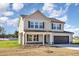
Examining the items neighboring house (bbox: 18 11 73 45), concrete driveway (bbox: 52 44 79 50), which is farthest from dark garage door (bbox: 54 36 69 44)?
concrete driveway (bbox: 52 44 79 50)

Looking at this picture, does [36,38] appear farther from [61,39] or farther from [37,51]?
[61,39]

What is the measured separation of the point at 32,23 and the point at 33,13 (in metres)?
0.37

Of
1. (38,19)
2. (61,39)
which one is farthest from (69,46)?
(38,19)

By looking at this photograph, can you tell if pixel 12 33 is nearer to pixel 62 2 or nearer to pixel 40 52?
pixel 40 52

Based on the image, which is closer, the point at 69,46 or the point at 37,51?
the point at 37,51

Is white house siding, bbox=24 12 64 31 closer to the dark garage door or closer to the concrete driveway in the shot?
the dark garage door

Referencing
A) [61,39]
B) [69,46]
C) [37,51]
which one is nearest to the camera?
[37,51]

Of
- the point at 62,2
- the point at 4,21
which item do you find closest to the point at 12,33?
the point at 4,21

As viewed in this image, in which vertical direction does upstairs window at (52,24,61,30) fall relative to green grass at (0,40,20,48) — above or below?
above

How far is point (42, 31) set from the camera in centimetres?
1102

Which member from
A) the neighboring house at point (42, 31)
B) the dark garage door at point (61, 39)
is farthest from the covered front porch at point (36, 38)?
the dark garage door at point (61, 39)

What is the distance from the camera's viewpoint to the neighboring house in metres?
10.9

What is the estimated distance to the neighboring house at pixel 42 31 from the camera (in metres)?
10.9

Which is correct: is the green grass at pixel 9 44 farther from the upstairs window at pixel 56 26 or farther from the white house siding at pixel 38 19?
the upstairs window at pixel 56 26
